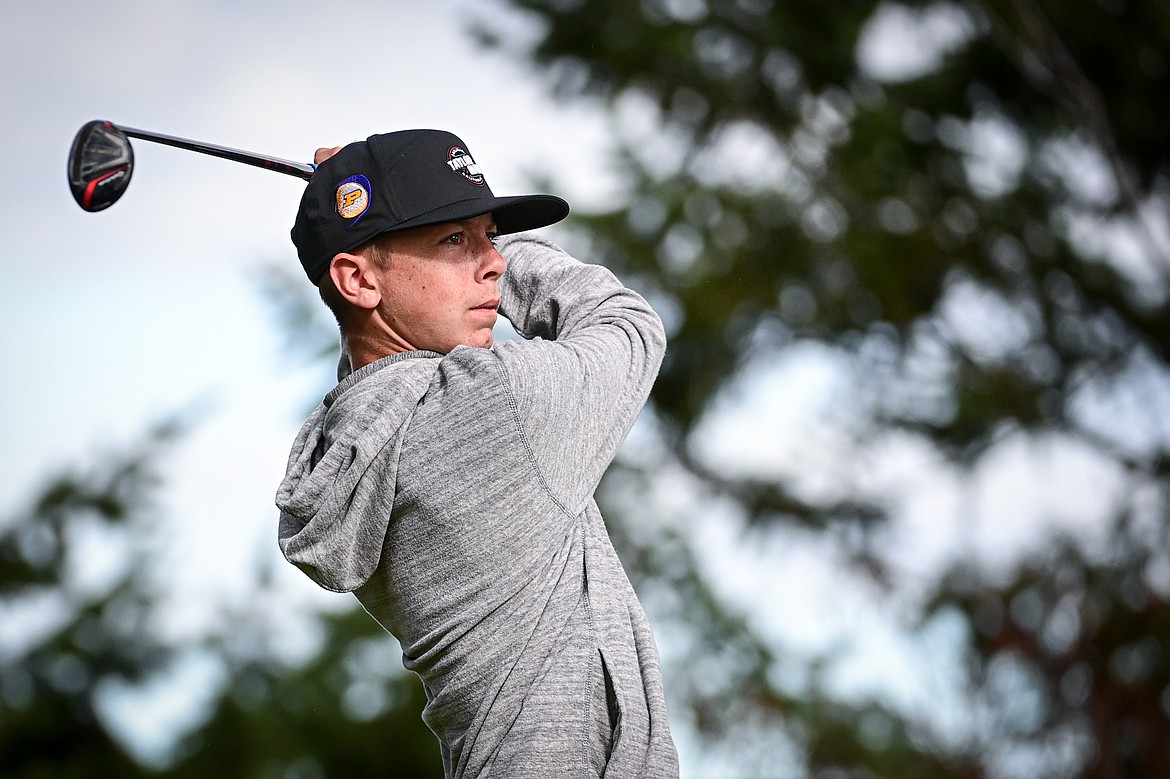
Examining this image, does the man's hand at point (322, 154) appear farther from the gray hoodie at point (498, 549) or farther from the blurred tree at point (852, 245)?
the blurred tree at point (852, 245)

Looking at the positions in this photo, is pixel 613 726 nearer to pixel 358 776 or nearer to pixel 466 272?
pixel 466 272

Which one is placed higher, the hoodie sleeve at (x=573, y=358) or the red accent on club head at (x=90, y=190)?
the red accent on club head at (x=90, y=190)

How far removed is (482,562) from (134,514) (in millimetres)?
7539

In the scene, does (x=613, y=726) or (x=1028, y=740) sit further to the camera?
(x=1028, y=740)

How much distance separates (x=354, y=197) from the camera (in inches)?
76.0

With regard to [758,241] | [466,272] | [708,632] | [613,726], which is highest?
[466,272]

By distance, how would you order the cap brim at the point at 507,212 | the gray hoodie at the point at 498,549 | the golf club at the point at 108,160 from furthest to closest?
the golf club at the point at 108,160, the cap brim at the point at 507,212, the gray hoodie at the point at 498,549

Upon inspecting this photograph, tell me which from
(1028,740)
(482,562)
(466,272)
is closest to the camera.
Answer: (482,562)

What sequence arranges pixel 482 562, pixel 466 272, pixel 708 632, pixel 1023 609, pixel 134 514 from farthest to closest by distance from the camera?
pixel 708 632 → pixel 134 514 → pixel 1023 609 → pixel 466 272 → pixel 482 562

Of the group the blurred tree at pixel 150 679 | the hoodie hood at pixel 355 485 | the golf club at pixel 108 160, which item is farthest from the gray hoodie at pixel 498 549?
the blurred tree at pixel 150 679

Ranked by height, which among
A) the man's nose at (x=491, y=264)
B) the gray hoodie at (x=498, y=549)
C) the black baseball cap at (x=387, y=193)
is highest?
the black baseball cap at (x=387, y=193)

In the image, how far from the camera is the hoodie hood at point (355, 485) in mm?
1803

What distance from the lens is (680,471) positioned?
9664 mm

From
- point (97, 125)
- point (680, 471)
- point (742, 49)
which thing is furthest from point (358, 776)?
point (97, 125)
